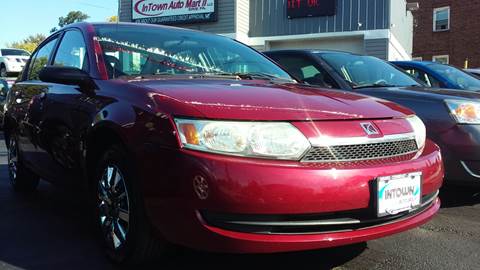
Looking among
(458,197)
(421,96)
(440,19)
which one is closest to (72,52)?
(421,96)

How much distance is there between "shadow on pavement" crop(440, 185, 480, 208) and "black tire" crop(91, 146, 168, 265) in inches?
112

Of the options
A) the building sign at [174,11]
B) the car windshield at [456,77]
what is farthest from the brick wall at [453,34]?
the car windshield at [456,77]

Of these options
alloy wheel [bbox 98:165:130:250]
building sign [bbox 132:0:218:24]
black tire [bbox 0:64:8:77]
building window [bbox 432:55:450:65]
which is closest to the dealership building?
building sign [bbox 132:0:218:24]

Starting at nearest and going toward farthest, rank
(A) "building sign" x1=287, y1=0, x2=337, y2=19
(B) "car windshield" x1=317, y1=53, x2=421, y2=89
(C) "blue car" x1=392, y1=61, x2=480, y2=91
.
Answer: (B) "car windshield" x1=317, y1=53, x2=421, y2=89 → (C) "blue car" x1=392, y1=61, x2=480, y2=91 → (A) "building sign" x1=287, y1=0, x2=337, y2=19

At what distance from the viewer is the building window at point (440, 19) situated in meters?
28.6

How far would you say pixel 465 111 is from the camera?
13.9ft

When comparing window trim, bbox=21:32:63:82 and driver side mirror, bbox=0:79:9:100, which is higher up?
window trim, bbox=21:32:63:82

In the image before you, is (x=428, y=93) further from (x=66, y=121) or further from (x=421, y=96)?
(x=66, y=121)

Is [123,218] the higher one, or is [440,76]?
[440,76]

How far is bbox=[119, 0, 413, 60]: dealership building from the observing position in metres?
16.4

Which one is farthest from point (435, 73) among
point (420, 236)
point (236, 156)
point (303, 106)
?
point (236, 156)

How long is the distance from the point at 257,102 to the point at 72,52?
1902 millimetres

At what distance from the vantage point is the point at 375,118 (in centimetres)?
288

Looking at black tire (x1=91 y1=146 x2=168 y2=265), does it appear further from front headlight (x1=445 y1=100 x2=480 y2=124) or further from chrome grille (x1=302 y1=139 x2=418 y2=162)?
front headlight (x1=445 y1=100 x2=480 y2=124)
